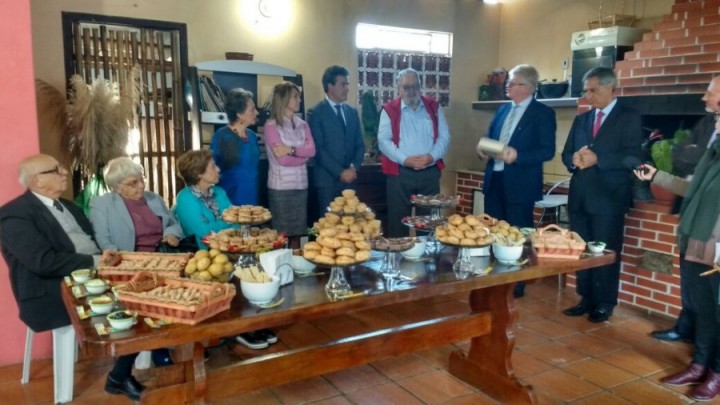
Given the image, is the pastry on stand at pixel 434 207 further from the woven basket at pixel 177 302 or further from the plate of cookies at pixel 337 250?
the woven basket at pixel 177 302

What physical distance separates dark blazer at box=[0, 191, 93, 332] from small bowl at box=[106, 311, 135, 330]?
987 mm

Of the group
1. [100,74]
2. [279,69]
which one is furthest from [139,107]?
[279,69]

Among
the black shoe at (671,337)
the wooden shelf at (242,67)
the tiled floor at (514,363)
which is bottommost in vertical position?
the tiled floor at (514,363)

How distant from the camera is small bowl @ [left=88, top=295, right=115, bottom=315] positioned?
1.77 metres

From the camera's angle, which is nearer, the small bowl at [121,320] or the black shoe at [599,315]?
the small bowl at [121,320]

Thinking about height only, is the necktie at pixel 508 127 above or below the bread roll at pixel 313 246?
above

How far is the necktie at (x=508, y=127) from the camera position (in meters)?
3.92

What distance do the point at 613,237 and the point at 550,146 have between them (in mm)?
712

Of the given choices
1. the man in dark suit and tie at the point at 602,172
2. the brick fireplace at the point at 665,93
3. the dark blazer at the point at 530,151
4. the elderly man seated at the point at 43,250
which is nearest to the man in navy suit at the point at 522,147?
the dark blazer at the point at 530,151

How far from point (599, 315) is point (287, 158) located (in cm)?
225

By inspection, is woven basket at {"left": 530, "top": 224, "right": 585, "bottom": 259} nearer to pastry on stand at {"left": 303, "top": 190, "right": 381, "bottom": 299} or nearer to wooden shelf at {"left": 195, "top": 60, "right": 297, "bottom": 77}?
pastry on stand at {"left": 303, "top": 190, "right": 381, "bottom": 299}

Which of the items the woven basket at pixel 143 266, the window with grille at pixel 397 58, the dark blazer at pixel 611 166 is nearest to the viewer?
the woven basket at pixel 143 266

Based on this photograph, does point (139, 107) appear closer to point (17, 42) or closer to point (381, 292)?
point (17, 42)

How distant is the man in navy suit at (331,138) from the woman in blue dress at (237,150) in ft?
1.72
